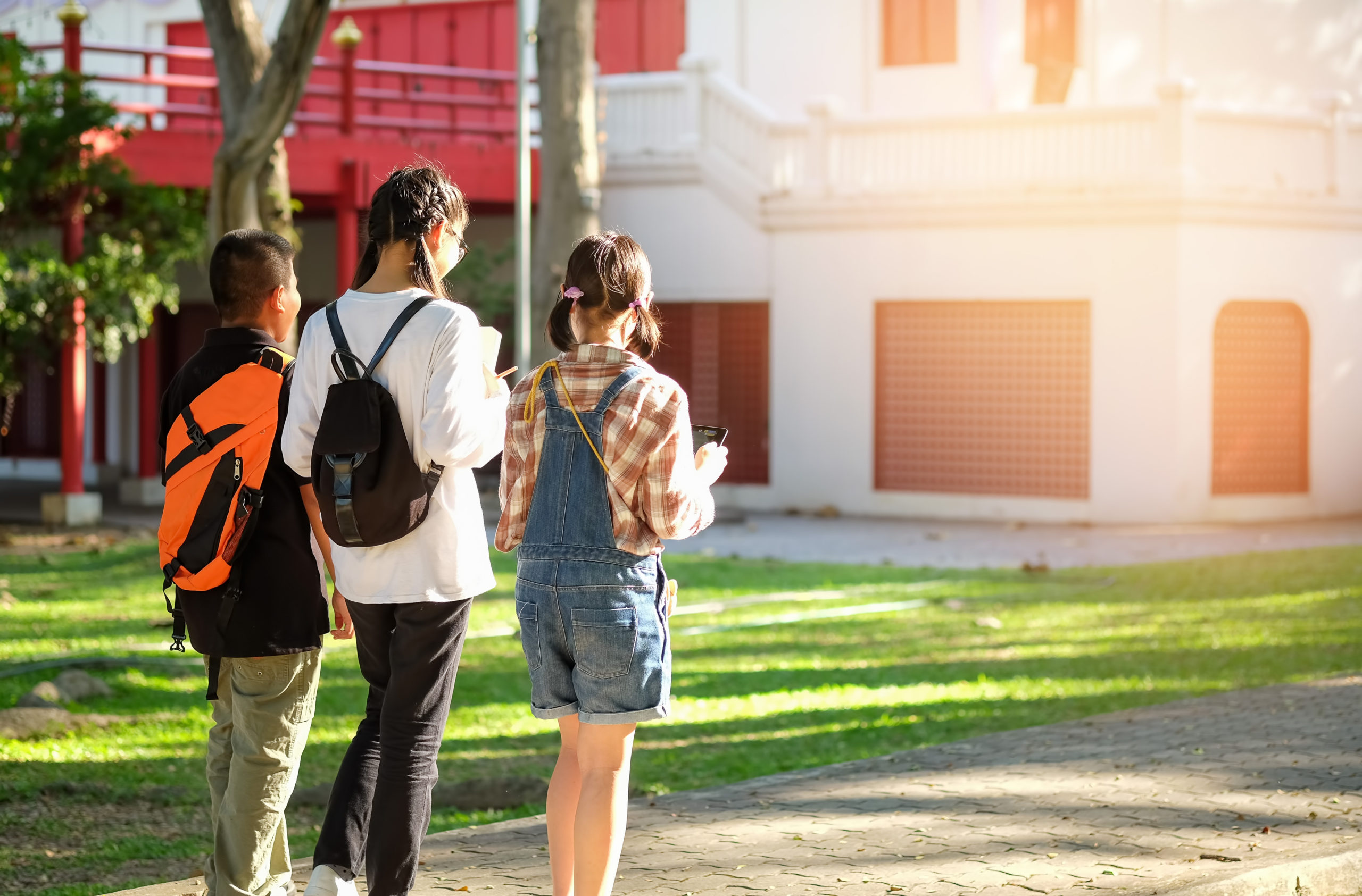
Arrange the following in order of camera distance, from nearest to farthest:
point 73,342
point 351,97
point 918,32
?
point 73,342 < point 351,97 < point 918,32

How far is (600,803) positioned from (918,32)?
826 inches

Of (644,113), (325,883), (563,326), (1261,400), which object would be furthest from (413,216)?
(644,113)

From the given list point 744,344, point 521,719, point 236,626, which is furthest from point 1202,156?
point 236,626

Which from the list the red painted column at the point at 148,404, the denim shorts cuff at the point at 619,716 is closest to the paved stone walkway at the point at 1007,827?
the denim shorts cuff at the point at 619,716

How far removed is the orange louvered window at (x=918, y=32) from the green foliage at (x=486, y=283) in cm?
629

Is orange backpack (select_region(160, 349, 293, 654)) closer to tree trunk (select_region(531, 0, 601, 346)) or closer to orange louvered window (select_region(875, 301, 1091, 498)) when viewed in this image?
tree trunk (select_region(531, 0, 601, 346))

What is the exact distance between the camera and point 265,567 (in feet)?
13.6

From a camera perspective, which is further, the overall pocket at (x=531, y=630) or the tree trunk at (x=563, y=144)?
the tree trunk at (x=563, y=144)

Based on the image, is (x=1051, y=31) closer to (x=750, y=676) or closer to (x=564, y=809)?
(x=750, y=676)

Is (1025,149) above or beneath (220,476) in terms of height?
above

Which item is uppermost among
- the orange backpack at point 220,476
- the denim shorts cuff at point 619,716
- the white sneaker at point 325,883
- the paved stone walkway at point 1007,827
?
the orange backpack at point 220,476

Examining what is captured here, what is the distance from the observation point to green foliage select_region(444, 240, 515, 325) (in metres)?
22.0

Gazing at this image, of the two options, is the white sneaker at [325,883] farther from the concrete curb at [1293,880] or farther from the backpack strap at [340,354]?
the concrete curb at [1293,880]

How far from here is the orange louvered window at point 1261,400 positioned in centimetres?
1973
